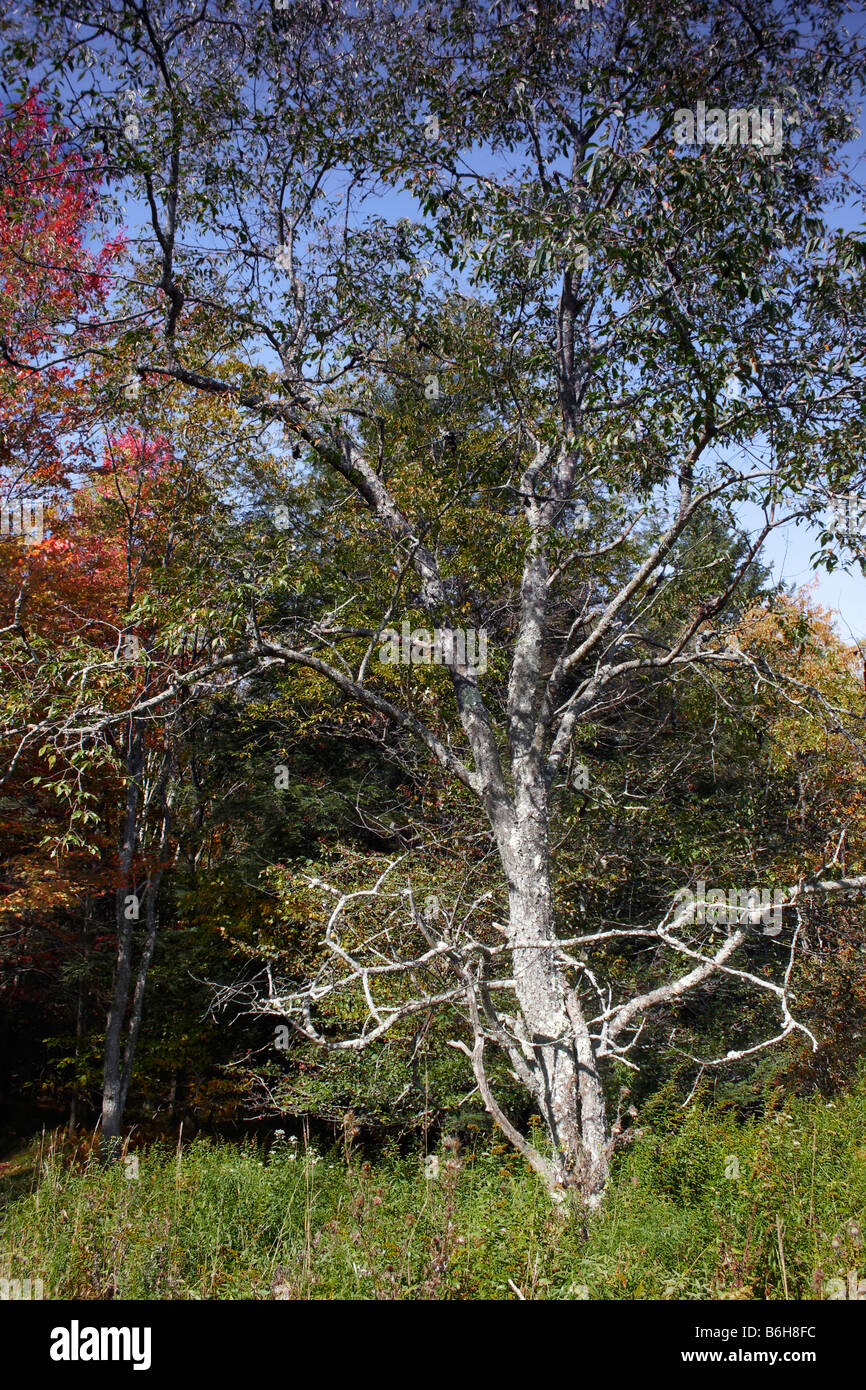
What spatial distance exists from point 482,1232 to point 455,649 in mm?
4914

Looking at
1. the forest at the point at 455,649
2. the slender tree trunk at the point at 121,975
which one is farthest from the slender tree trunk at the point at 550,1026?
the slender tree trunk at the point at 121,975

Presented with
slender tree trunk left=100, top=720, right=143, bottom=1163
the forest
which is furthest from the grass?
slender tree trunk left=100, top=720, right=143, bottom=1163

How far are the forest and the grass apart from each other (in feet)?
0.12

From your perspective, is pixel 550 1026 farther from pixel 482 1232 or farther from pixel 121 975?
pixel 121 975

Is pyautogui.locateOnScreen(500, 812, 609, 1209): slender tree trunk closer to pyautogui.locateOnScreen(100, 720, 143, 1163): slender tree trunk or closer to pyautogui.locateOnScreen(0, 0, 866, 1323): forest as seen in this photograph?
pyautogui.locateOnScreen(0, 0, 866, 1323): forest

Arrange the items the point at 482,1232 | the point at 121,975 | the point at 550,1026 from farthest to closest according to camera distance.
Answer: the point at 121,975 → the point at 550,1026 → the point at 482,1232

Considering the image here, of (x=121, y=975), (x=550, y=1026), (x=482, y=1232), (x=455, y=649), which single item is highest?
(x=455, y=649)

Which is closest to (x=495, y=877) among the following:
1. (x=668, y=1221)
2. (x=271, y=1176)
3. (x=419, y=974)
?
(x=419, y=974)

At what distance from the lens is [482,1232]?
146 inches

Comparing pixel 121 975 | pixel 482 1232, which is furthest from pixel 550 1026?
pixel 121 975

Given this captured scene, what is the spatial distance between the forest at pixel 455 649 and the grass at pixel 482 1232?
0.04 meters

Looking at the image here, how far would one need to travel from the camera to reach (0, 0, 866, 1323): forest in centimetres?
474
